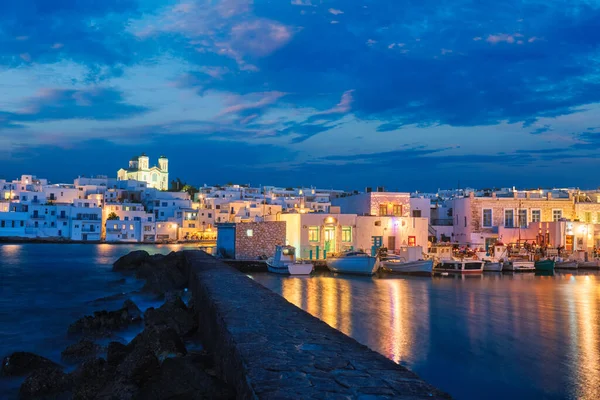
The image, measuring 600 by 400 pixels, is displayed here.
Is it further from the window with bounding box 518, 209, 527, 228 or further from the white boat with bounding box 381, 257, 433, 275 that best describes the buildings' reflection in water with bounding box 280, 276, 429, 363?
the window with bounding box 518, 209, 527, 228

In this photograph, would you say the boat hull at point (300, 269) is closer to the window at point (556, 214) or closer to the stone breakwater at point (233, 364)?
the stone breakwater at point (233, 364)

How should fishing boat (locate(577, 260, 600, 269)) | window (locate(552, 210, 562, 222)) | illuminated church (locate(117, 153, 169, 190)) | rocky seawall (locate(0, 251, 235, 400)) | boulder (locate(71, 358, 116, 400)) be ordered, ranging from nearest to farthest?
rocky seawall (locate(0, 251, 235, 400)), boulder (locate(71, 358, 116, 400)), fishing boat (locate(577, 260, 600, 269)), window (locate(552, 210, 562, 222)), illuminated church (locate(117, 153, 169, 190))

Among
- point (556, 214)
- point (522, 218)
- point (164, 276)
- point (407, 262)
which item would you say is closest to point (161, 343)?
point (164, 276)

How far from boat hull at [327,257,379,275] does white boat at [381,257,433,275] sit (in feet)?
5.08

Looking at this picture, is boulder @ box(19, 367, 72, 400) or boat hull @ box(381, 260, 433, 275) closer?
boulder @ box(19, 367, 72, 400)

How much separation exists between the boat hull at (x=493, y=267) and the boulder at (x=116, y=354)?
3301 cm

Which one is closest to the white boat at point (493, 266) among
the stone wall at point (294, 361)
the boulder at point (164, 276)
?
the boulder at point (164, 276)

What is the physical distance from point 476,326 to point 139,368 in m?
13.2

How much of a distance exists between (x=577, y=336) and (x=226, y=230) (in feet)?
88.9

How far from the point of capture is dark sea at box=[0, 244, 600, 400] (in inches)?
470

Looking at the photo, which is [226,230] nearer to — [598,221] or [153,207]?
[598,221]

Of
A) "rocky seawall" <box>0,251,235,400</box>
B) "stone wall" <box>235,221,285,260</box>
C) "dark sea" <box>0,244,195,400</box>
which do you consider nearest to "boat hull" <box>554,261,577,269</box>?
"stone wall" <box>235,221,285,260</box>

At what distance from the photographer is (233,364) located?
7176mm

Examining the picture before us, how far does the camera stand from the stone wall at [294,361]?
5.49 meters
